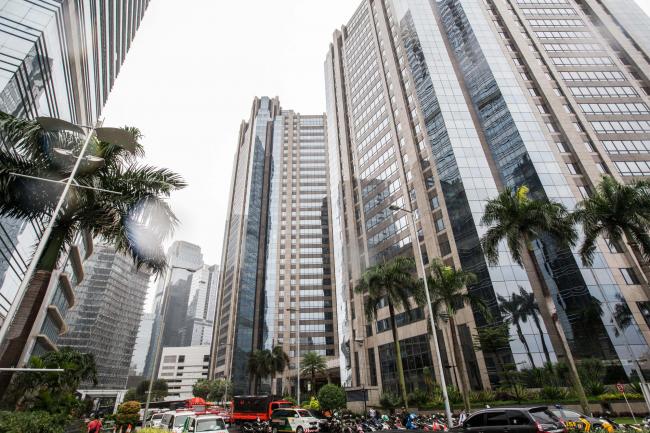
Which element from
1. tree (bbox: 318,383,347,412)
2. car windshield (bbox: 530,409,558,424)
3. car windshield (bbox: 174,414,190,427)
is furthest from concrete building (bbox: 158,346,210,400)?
car windshield (bbox: 530,409,558,424)

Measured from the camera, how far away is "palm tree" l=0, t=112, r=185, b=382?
10.8m

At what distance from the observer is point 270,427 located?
84.6ft

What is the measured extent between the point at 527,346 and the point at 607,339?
24.5 ft

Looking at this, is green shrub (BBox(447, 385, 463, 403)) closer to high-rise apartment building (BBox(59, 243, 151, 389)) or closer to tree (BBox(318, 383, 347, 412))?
tree (BBox(318, 383, 347, 412))

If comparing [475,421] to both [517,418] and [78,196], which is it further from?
[78,196]

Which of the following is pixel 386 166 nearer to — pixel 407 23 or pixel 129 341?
pixel 407 23

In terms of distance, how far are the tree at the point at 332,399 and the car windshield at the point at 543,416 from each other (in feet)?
103

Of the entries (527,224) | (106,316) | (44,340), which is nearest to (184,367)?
(106,316)

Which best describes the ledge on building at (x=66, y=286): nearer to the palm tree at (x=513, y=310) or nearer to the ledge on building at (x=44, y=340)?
the ledge on building at (x=44, y=340)

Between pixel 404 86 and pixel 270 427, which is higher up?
pixel 404 86

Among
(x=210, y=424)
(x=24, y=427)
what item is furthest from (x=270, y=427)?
(x=24, y=427)

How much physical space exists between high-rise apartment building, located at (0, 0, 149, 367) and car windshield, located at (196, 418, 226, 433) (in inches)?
310

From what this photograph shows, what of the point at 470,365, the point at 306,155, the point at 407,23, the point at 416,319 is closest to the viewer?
the point at 470,365

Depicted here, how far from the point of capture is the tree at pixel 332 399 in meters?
38.8
